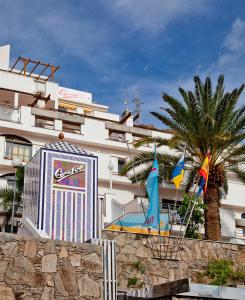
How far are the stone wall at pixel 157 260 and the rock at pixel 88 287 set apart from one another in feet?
10.8

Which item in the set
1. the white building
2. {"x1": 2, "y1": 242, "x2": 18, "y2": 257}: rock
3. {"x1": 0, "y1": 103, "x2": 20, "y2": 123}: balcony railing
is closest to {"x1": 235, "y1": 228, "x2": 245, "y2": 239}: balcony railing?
the white building

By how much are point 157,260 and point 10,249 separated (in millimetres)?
7621

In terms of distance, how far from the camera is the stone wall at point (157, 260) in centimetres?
2138

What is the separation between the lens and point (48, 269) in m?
16.8

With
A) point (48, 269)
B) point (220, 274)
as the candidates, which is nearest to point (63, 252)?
point (48, 269)

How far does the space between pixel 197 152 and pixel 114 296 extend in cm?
1260

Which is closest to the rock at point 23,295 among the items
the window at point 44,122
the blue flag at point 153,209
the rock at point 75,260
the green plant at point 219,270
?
the rock at point 75,260

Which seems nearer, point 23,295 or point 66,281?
point 23,295

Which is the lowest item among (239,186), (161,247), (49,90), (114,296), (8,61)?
(114,296)

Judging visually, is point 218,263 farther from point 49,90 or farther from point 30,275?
point 49,90

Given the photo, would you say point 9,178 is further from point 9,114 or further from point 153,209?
point 153,209

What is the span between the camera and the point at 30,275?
16375 mm

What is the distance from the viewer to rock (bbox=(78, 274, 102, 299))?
16.8 meters

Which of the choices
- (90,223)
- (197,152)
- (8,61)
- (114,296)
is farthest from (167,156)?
(8,61)
